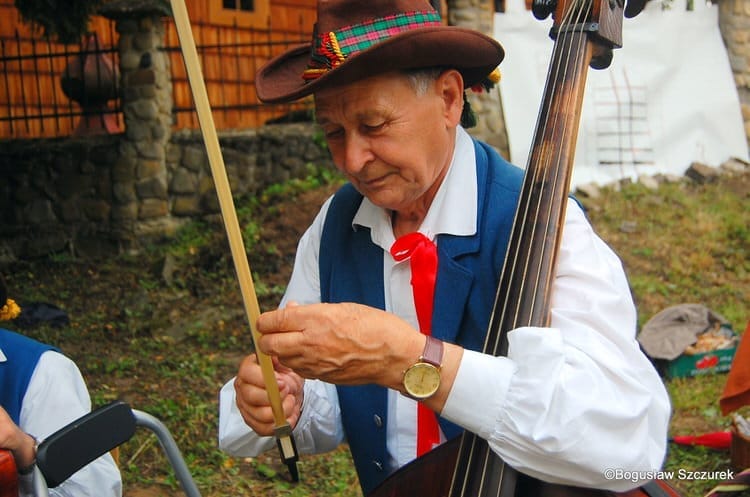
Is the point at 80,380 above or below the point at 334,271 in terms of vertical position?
below

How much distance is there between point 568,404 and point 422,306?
55 centimetres

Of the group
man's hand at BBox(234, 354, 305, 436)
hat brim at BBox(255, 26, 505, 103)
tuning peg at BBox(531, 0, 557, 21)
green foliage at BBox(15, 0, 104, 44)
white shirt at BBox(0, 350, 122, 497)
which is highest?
green foliage at BBox(15, 0, 104, 44)

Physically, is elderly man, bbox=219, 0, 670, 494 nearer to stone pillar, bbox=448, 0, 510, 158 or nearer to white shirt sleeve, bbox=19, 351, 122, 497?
white shirt sleeve, bbox=19, 351, 122, 497

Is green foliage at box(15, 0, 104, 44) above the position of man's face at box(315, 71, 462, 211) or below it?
above

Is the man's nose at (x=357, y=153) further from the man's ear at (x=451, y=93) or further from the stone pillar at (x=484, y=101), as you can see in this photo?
the stone pillar at (x=484, y=101)

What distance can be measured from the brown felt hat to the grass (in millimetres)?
2453

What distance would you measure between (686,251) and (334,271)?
17.5 ft

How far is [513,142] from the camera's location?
787 centimetres

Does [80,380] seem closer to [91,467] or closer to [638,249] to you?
[91,467]

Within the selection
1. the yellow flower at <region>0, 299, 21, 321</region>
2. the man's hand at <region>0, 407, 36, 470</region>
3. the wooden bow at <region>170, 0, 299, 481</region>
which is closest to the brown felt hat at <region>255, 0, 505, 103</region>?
the wooden bow at <region>170, 0, 299, 481</region>

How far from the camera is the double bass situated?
1.43 m

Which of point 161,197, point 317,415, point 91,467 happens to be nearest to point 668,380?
point 317,415

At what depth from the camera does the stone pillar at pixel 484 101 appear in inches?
311

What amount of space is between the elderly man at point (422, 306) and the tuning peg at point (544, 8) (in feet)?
0.75
